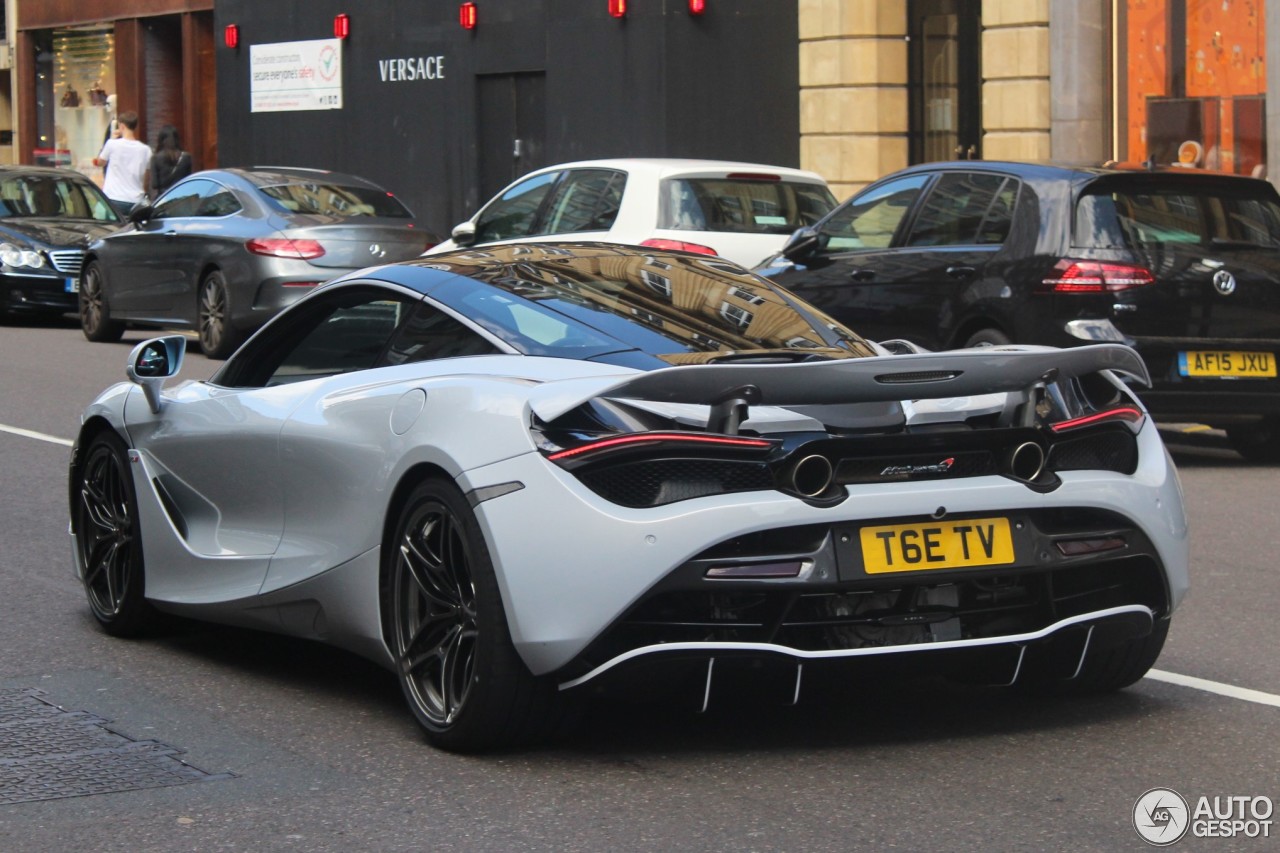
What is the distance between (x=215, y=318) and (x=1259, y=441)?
340 inches

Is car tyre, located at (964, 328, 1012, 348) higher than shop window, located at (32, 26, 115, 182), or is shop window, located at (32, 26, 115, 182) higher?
shop window, located at (32, 26, 115, 182)

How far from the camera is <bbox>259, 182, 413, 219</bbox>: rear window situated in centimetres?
1730

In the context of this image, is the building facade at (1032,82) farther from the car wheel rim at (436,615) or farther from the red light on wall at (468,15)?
the car wheel rim at (436,615)

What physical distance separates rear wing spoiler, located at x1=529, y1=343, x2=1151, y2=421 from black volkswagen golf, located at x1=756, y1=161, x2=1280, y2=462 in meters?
5.79

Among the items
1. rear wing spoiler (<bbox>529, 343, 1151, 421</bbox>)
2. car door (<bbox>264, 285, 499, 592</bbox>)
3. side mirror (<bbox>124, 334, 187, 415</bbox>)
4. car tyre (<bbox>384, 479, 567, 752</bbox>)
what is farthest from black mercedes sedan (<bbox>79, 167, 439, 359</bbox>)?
rear wing spoiler (<bbox>529, 343, 1151, 421</bbox>)

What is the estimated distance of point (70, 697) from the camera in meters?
5.86

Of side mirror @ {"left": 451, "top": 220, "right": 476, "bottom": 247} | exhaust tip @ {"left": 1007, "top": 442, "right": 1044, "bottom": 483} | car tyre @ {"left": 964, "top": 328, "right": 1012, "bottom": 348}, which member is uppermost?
side mirror @ {"left": 451, "top": 220, "right": 476, "bottom": 247}

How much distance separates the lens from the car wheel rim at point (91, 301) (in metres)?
19.1

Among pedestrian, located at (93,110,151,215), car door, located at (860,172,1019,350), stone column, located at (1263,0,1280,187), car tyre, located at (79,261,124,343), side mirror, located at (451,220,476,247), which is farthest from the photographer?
pedestrian, located at (93,110,151,215)

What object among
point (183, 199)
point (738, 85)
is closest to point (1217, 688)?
point (183, 199)

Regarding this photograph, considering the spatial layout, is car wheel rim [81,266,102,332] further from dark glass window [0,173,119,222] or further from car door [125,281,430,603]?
car door [125,281,430,603]

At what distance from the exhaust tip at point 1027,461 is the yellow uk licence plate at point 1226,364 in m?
6.05

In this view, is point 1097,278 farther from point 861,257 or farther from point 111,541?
point 111,541

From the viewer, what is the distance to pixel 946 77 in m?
22.8
